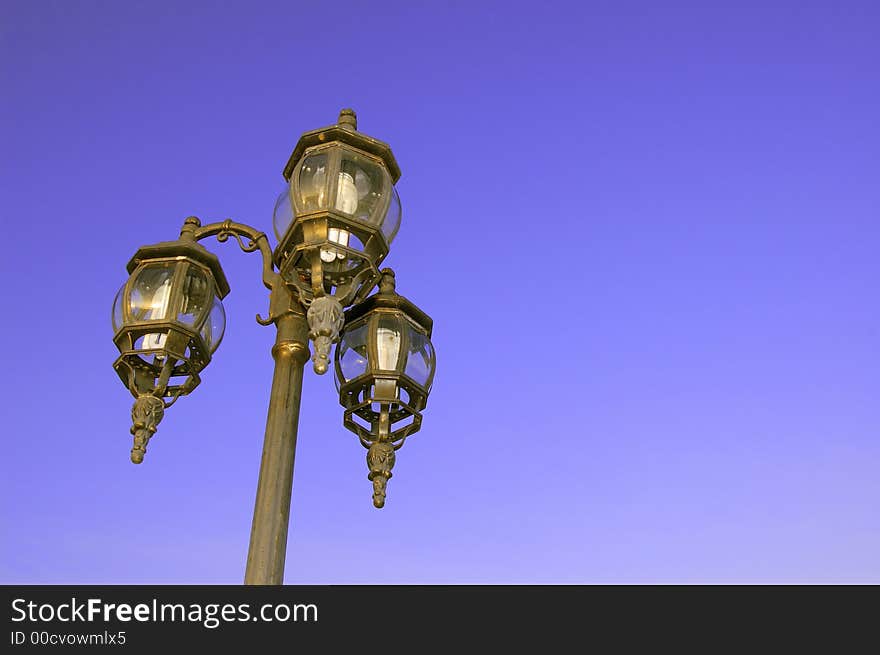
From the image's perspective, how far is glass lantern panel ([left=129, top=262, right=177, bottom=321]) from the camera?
594 centimetres

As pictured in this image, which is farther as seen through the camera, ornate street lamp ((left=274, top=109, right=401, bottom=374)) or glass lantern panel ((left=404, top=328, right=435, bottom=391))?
glass lantern panel ((left=404, top=328, right=435, bottom=391))

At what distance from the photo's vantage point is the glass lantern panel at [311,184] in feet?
18.9

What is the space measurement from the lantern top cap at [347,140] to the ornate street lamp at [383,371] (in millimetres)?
864

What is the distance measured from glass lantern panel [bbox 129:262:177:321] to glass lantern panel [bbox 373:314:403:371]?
1.32 m

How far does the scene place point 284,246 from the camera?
233 inches

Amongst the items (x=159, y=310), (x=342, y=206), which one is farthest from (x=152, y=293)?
(x=342, y=206)

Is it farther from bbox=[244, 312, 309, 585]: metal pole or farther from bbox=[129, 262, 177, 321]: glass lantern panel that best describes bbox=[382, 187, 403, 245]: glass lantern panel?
bbox=[129, 262, 177, 321]: glass lantern panel

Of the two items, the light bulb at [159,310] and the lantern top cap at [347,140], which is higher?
the lantern top cap at [347,140]

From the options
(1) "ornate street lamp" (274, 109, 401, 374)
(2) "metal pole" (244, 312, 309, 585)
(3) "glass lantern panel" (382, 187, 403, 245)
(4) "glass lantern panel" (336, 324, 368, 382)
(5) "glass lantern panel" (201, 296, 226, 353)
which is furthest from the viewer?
(4) "glass lantern panel" (336, 324, 368, 382)

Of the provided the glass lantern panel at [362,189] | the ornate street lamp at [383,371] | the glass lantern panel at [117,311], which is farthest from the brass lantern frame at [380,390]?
the glass lantern panel at [117,311]

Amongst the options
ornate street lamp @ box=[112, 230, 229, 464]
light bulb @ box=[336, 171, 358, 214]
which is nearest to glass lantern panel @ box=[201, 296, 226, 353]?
ornate street lamp @ box=[112, 230, 229, 464]

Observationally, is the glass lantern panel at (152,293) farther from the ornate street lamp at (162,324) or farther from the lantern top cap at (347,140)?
the lantern top cap at (347,140)
